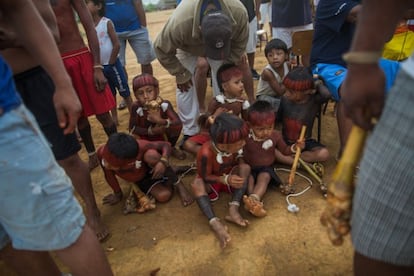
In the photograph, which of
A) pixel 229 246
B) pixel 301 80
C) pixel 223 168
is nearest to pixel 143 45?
pixel 301 80

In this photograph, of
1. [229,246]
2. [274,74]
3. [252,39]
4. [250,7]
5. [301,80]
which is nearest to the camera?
[229,246]

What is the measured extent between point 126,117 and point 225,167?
103 inches

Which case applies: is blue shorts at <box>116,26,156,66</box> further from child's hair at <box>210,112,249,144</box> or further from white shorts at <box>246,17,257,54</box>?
child's hair at <box>210,112,249,144</box>

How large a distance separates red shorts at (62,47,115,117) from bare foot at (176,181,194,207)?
105cm

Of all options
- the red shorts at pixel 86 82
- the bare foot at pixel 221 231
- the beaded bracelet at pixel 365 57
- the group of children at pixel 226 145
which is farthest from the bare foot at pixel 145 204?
the beaded bracelet at pixel 365 57

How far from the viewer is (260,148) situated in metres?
2.91

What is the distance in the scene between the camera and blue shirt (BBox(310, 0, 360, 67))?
279 cm

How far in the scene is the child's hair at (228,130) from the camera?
2.45 m

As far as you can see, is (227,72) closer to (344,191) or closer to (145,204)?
(145,204)

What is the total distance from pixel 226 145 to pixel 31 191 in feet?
5.21

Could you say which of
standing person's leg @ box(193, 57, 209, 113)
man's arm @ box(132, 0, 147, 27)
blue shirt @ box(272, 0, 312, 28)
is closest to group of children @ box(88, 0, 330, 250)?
standing person's leg @ box(193, 57, 209, 113)

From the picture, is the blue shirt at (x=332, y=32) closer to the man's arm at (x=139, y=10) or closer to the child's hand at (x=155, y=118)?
the child's hand at (x=155, y=118)

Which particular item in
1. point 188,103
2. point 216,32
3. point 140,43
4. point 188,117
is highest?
point 216,32

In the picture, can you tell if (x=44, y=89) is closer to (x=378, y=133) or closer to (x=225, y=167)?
(x=225, y=167)
